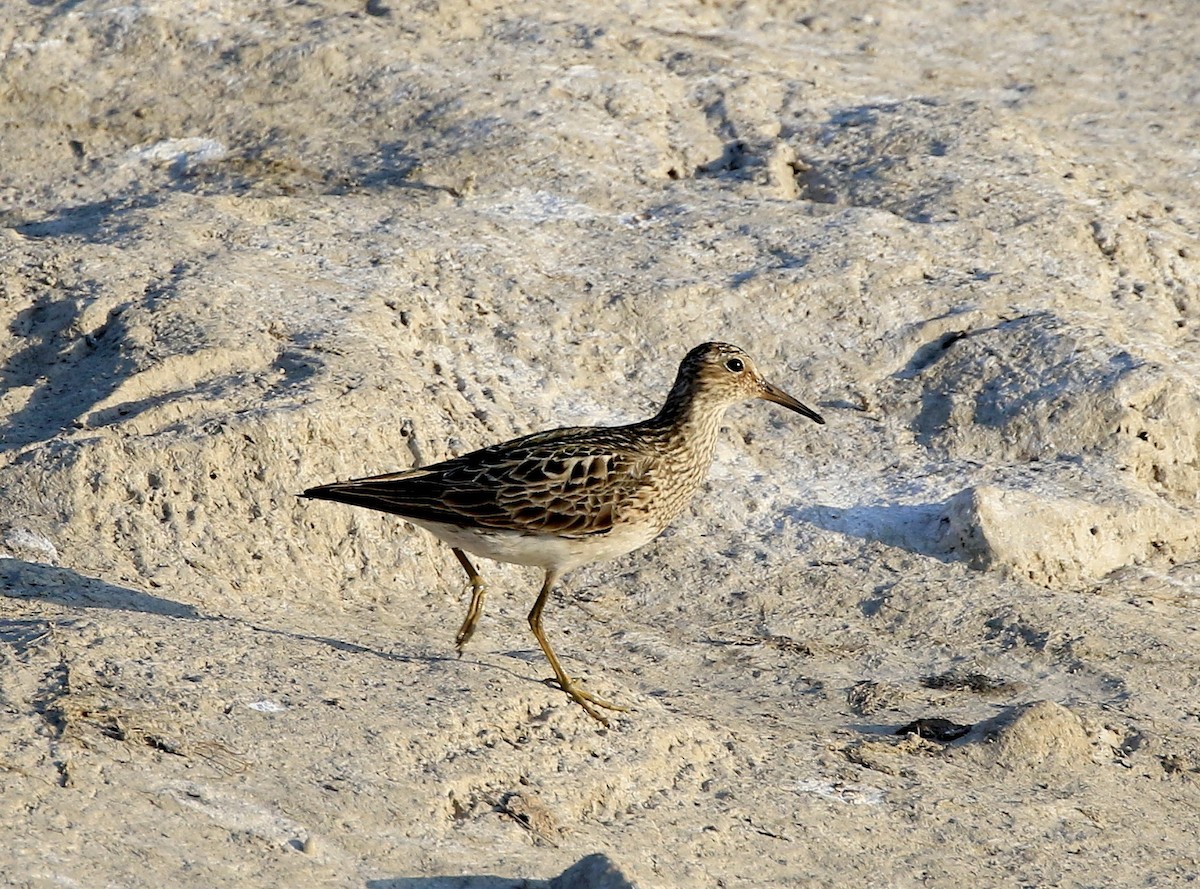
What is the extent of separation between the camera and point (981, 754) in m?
6.43

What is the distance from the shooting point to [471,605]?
713 centimetres

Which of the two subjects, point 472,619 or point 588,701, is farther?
point 472,619

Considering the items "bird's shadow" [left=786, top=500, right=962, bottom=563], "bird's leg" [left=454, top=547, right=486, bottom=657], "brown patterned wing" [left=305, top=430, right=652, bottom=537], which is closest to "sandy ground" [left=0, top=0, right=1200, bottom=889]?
"bird's shadow" [left=786, top=500, right=962, bottom=563]

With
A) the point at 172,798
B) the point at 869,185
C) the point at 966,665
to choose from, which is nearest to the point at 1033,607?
the point at 966,665

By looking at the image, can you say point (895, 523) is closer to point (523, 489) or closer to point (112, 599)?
point (523, 489)

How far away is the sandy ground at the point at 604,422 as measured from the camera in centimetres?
572

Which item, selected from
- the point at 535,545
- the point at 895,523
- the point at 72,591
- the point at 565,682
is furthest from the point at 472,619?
the point at 895,523

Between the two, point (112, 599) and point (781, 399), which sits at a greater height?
point (781, 399)

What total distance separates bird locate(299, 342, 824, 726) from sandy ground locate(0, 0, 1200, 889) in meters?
0.43

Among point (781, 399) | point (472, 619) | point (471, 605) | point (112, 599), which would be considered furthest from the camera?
point (781, 399)

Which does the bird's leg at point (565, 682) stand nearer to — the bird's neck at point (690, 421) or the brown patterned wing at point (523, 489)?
the brown patterned wing at point (523, 489)

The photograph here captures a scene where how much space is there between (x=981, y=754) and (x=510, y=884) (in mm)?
2057

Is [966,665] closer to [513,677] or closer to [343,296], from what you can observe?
[513,677]

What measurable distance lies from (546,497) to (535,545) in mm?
187
